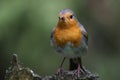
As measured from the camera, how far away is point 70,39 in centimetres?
388

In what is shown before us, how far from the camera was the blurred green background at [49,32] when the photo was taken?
18.7 feet

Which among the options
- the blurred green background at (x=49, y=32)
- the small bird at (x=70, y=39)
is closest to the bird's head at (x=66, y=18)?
the small bird at (x=70, y=39)

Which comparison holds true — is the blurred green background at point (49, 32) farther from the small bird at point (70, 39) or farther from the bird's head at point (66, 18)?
the bird's head at point (66, 18)

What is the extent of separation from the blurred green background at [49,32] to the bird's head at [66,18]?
164 cm

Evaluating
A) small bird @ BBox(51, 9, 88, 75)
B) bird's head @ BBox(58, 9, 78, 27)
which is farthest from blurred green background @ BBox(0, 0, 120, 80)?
bird's head @ BBox(58, 9, 78, 27)

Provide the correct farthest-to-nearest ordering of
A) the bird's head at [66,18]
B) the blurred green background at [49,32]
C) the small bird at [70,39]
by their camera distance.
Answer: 1. the blurred green background at [49,32]
2. the small bird at [70,39]
3. the bird's head at [66,18]

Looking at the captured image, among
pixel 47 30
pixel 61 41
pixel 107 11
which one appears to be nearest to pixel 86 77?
pixel 61 41

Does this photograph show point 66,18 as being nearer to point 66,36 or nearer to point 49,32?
point 66,36

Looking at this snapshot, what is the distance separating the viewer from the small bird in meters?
3.75

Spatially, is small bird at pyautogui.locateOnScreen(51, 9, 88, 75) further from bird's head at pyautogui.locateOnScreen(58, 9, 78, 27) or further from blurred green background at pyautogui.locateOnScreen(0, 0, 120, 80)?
blurred green background at pyautogui.locateOnScreen(0, 0, 120, 80)

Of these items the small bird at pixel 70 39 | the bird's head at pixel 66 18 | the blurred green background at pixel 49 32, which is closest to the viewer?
the bird's head at pixel 66 18

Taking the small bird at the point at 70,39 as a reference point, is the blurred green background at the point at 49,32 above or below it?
above

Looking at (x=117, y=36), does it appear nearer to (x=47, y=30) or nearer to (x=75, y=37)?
(x=47, y=30)

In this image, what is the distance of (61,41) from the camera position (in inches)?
154
